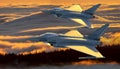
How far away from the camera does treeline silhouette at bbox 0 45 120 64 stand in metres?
85.3

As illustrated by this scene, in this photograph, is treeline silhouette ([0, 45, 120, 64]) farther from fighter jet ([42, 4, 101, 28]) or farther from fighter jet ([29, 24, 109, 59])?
fighter jet ([29, 24, 109, 59])

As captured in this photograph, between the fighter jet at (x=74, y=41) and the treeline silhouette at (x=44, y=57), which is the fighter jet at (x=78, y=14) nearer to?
the fighter jet at (x=74, y=41)

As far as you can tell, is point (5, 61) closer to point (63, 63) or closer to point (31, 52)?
point (31, 52)

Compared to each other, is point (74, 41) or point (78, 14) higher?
point (78, 14)

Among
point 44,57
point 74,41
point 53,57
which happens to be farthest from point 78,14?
point 44,57

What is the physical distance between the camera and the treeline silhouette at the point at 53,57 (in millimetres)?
85312

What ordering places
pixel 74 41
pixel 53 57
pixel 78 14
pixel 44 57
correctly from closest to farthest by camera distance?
1. pixel 74 41
2. pixel 53 57
3. pixel 44 57
4. pixel 78 14

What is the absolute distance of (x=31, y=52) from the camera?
87.9 m

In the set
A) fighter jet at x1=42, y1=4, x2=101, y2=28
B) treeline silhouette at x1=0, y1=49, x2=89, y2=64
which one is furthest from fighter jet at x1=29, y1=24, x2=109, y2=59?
treeline silhouette at x1=0, y1=49, x2=89, y2=64

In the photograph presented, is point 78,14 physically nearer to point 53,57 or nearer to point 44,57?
point 53,57

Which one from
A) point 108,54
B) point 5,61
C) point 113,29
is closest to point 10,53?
point 5,61

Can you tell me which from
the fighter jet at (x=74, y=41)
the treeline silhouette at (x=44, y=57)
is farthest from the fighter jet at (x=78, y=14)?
the treeline silhouette at (x=44, y=57)

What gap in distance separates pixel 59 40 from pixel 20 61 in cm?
1359

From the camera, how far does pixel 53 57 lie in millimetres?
87562
